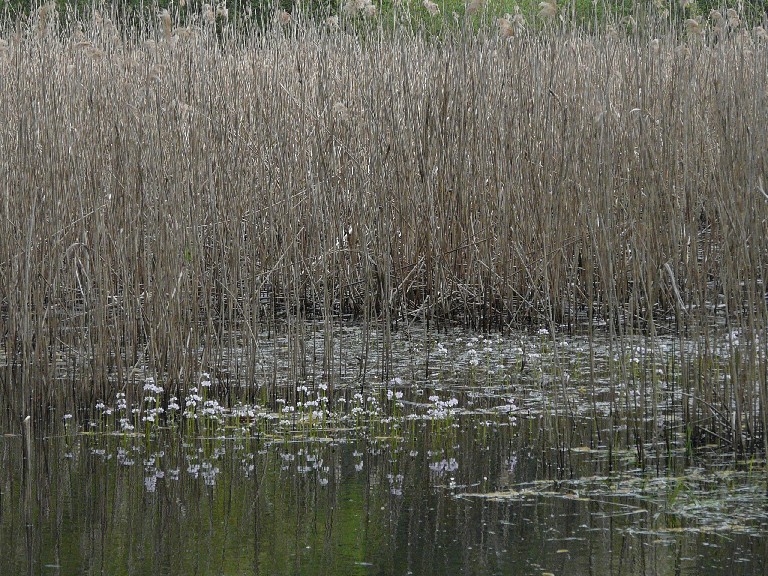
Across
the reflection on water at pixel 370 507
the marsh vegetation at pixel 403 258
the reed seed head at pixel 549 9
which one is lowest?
the reflection on water at pixel 370 507

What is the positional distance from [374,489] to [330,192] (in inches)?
72.9

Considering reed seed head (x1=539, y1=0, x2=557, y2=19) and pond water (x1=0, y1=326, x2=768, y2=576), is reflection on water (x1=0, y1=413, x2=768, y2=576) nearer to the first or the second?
pond water (x1=0, y1=326, x2=768, y2=576)

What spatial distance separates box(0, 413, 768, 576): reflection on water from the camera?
102 inches

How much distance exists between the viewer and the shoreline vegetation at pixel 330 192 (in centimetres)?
407

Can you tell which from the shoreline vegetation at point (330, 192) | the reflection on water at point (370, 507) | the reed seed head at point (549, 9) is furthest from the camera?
the reed seed head at point (549, 9)

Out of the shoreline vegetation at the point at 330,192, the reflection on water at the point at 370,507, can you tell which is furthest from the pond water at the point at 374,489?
the shoreline vegetation at the point at 330,192

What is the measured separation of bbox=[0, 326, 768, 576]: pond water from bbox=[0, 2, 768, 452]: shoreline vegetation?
0.32m

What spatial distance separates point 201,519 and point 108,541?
0.26 metres

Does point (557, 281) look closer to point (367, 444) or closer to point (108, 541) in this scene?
point (367, 444)

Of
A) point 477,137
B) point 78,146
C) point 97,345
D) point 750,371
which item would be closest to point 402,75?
point 477,137

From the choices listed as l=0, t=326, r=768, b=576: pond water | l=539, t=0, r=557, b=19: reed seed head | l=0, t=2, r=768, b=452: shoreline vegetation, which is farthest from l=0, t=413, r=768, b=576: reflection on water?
l=539, t=0, r=557, b=19: reed seed head

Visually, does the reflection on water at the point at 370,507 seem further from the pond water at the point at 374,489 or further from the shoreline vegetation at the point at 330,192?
the shoreline vegetation at the point at 330,192

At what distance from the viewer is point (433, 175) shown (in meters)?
5.24

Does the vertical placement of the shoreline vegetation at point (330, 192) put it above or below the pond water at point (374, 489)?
above
